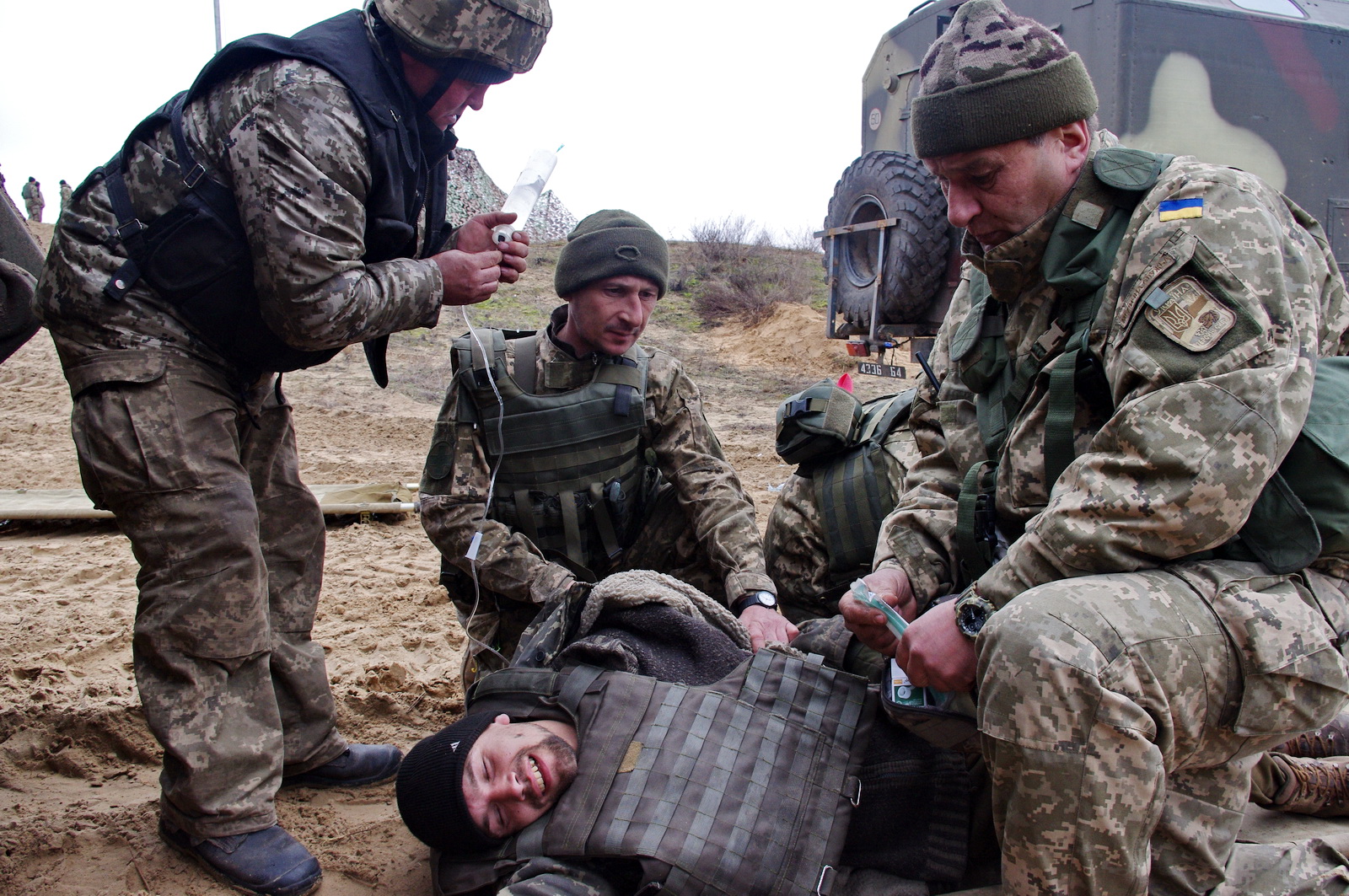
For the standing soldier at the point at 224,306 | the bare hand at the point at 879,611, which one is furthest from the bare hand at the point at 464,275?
the bare hand at the point at 879,611

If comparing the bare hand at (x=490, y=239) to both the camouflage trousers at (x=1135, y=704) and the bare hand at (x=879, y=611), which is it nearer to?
the bare hand at (x=879, y=611)

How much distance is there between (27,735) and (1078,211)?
3.22 m

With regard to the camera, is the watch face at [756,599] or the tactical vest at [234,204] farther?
the watch face at [756,599]

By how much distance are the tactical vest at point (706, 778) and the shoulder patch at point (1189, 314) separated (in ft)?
3.31

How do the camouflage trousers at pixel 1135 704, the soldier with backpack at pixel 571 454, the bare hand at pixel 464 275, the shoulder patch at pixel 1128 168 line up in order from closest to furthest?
the camouflage trousers at pixel 1135 704 → the shoulder patch at pixel 1128 168 → the bare hand at pixel 464 275 → the soldier with backpack at pixel 571 454

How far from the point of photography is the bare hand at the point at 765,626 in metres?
2.68

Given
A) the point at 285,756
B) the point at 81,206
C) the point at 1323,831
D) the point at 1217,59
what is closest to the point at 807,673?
the point at 1323,831

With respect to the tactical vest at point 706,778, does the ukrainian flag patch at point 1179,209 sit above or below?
above

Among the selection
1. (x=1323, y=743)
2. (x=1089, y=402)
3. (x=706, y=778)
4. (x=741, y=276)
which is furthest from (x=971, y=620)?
(x=741, y=276)

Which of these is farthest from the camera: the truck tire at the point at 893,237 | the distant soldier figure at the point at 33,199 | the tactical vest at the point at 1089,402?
the distant soldier figure at the point at 33,199

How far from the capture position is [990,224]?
7.04 ft

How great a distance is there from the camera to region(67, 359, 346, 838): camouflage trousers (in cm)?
221

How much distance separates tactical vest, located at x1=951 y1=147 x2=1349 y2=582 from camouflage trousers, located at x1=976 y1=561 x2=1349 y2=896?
3.9 inches

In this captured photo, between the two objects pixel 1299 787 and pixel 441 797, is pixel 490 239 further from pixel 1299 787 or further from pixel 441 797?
pixel 1299 787
